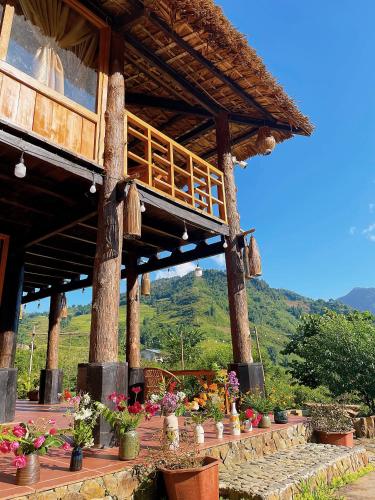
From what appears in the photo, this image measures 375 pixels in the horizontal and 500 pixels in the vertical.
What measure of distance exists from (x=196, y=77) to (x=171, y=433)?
263 inches

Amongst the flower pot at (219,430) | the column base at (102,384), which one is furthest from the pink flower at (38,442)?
the flower pot at (219,430)

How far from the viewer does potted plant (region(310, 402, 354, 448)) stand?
274 inches

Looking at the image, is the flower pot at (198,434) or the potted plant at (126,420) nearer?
the potted plant at (126,420)

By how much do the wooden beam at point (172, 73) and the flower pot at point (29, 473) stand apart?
6.55 meters

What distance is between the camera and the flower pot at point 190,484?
11.5 ft

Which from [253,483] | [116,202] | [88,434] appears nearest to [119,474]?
[88,434]

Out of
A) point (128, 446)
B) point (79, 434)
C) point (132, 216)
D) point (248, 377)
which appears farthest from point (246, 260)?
point (79, 434)

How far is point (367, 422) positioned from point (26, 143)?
1040 cm

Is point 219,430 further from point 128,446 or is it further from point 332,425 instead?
point 332,425

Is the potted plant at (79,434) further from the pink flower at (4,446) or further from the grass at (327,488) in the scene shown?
the grass at (327,488)

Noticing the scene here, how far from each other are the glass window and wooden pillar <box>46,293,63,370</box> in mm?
6652

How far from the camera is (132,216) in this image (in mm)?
5332

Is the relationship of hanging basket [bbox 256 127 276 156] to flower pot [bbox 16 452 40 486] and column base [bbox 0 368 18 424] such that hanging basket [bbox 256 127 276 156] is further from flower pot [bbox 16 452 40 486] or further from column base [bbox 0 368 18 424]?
flower pot [bbox 16 452 40 486]

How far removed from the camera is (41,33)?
5.43m
